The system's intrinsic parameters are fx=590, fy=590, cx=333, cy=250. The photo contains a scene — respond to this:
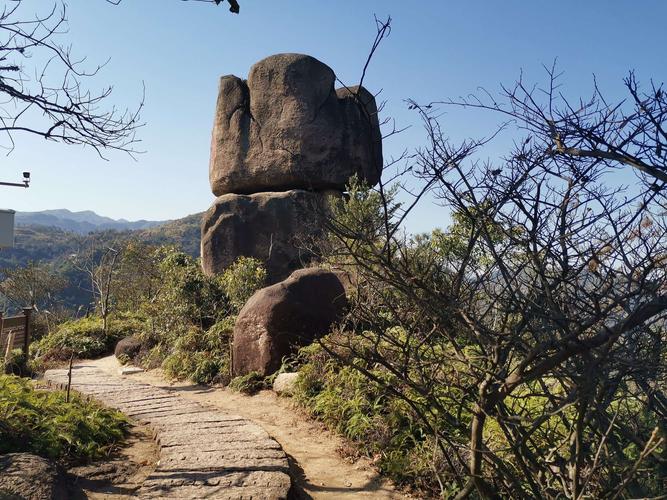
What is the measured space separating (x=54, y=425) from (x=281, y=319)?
14.0ft

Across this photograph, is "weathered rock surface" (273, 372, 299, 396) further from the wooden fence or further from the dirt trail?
the wooden fence

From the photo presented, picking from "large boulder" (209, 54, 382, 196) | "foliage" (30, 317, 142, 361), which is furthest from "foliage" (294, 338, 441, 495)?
"foliage" (30, 317, 142, 361)

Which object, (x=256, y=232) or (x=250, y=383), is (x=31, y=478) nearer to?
(x=250, y=383)

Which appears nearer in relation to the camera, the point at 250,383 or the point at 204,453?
the point at 204,453

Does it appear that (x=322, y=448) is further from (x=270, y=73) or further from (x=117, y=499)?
(x=270, y=73)

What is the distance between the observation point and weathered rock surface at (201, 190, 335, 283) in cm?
1483

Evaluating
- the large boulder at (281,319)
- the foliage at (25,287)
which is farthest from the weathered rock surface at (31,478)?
the foliage at (25,287)

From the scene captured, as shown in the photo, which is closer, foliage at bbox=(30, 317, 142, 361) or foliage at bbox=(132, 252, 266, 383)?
foliage at bbox=(132, 252, 266, 383)

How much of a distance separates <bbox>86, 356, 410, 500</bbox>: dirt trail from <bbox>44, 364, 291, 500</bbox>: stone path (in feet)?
1.57

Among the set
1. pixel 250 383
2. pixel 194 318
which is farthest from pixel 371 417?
pixel 194 318

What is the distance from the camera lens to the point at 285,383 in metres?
8.29

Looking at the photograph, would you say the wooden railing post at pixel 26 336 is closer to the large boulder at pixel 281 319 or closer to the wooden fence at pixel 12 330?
the wooden fence at pixel 12 330

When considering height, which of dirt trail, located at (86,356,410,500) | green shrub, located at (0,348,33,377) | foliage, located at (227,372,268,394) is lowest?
green shrub, located at (0,348,33,377)

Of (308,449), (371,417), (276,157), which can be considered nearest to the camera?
(308,449)
